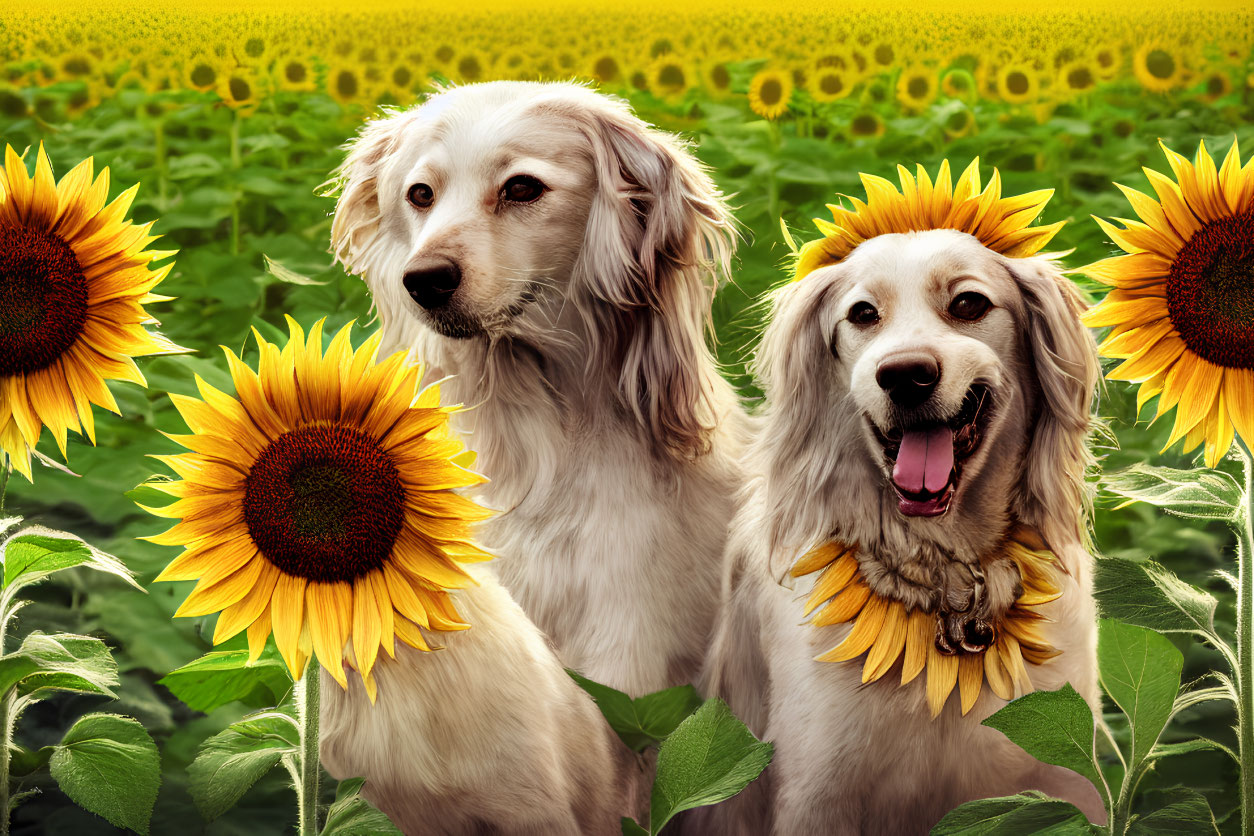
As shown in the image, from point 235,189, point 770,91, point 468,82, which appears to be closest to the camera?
point 468,82

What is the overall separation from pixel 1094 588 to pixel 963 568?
0.11 m

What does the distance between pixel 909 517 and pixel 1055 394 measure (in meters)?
0.17

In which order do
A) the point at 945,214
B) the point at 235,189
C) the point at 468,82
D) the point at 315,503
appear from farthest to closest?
the point at 235,189 < the point at 468,82 < the point at 945,214 < the point at 315,503

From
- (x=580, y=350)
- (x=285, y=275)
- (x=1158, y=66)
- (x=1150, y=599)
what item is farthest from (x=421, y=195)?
(x=1158, y=66)

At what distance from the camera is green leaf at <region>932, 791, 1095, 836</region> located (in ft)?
2.66

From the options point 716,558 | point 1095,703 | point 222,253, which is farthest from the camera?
point 222,253

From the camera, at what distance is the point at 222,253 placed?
1.35 meters

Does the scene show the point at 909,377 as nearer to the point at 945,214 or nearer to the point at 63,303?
the point at 945,214

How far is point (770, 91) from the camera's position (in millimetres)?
1296

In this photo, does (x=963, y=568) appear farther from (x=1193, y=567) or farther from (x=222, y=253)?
(x=222, y=253)

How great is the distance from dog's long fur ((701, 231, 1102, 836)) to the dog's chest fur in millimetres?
116

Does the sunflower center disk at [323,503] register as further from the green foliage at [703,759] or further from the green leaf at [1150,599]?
the green leaf at [1150,599]

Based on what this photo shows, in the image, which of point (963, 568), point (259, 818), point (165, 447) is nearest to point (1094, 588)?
point (963, 568)

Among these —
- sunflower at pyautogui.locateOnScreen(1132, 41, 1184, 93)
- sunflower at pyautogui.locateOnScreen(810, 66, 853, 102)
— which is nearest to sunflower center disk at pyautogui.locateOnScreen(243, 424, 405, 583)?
sunflower at pyautogui.locateOnScreen(810, 66, 853, 102)
